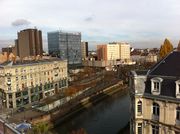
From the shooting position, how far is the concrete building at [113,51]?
170 m

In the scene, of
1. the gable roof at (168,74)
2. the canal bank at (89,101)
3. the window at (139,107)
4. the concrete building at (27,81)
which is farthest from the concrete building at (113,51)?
the window at (139,107)

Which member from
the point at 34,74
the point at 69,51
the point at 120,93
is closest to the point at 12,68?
the point at 34,74

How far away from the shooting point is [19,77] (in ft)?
182

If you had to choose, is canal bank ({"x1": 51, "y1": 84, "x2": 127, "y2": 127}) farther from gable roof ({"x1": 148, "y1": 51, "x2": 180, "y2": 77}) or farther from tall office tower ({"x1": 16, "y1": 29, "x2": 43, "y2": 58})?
tall office tower ({"x1": 16, "y1": 29, "x2": 43, "y2": 58})

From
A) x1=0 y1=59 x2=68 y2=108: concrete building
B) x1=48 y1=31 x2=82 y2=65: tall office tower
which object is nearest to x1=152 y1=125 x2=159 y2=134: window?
x1=0 y1=59 x2=68 y2=108: concrete building

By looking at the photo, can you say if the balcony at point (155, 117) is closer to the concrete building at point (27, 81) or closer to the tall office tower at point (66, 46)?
the concrete building at point (27, 81)

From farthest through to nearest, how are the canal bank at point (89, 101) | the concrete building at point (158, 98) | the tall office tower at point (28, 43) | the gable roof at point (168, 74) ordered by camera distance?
the tall office tower at point (28, 43) < the canal bank at point (89, 101) < the gable roof at point (168, 74) < the concrete building at point (158, 98)

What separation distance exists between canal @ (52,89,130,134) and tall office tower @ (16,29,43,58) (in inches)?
3805

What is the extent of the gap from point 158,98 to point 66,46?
109 metres

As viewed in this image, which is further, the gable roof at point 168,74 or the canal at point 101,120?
the canal at point 101,120

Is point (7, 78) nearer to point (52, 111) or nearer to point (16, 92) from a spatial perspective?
point (16, 92)

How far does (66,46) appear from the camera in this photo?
129625mm

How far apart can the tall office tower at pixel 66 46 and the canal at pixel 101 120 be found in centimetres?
7029

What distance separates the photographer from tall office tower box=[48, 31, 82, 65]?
419 ft
